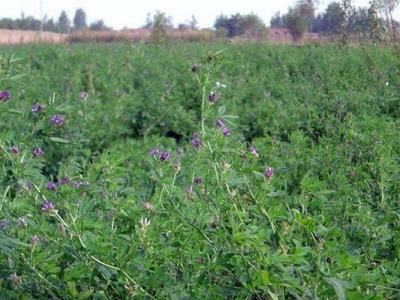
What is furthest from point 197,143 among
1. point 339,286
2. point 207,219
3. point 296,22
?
point 296,22

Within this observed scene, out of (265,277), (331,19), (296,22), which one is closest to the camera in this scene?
(265,277)

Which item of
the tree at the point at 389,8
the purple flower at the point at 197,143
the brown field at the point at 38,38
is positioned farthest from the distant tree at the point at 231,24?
the purple flower at the point at 197,143

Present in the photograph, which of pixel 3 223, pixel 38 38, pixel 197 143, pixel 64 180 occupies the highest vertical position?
pixel 197 143

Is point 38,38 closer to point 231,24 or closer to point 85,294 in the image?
point 231,24

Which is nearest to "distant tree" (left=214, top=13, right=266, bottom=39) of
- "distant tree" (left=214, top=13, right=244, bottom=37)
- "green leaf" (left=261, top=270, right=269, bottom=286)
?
"distant tree" (left=214, top=13, right=244, bottom=37)

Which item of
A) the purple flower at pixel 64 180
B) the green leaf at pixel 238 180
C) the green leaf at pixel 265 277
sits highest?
the green leaf at pixel 238 180

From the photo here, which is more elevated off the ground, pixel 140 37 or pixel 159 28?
pixel 159 28

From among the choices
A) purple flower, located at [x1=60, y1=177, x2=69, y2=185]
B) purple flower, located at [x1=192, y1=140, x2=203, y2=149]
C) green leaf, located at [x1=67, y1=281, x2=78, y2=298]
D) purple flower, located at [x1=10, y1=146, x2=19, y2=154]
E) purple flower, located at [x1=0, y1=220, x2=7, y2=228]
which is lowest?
green leaf, located at [x1=67, y1=281, x2=78, y2=298]

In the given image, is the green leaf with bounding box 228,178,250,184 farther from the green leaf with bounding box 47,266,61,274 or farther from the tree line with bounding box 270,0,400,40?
the tree line with bounding box 270,0,400,40

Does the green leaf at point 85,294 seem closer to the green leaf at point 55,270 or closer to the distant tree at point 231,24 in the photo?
the green leaf at point 55,270

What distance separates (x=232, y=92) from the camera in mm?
7383

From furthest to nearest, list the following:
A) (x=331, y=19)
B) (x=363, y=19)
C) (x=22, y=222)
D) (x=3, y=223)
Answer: (x=331, y=19)
(x=363, y=19)
(x=3, y=223)
(x=22, y=222)

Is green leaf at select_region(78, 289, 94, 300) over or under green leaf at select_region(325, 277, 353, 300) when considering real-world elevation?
under

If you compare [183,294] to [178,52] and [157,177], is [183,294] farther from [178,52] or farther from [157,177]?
[178,52]
